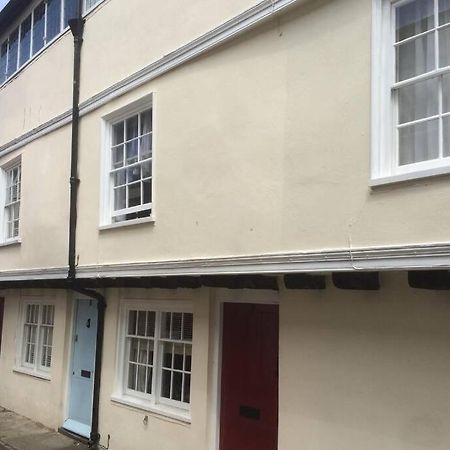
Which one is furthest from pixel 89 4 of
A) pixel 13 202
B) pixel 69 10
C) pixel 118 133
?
pixel 13 202

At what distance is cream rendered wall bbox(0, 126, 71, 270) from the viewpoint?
9.41 meters

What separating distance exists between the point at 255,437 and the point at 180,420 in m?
1.07

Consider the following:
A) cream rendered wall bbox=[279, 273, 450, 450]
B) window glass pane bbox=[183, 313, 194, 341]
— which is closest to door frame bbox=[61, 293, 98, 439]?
window glass pane bbox=[183, 313, 194, 341]

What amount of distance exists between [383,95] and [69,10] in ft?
23.4

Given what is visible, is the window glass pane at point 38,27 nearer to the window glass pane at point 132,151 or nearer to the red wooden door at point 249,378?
the window glass pane at point 132,151

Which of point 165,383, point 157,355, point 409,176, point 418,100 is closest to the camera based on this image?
point 409,176

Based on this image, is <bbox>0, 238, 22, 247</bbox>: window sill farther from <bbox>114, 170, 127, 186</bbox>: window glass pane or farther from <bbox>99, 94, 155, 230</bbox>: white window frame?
<bbox>114, 170, 127, 186</bbox>: window glass pane

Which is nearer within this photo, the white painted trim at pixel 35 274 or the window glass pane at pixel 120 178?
the window glass pane at pixel 120 178

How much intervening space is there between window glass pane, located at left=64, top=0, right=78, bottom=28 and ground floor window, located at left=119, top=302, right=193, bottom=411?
5165mm

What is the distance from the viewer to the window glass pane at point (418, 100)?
182 inches

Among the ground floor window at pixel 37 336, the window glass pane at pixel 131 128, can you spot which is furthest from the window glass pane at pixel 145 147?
the ground floor window at pixel 37 336

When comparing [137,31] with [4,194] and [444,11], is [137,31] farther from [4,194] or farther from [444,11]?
[4,194]

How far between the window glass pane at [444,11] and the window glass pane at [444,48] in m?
0.08

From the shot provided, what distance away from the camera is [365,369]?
4.97m
